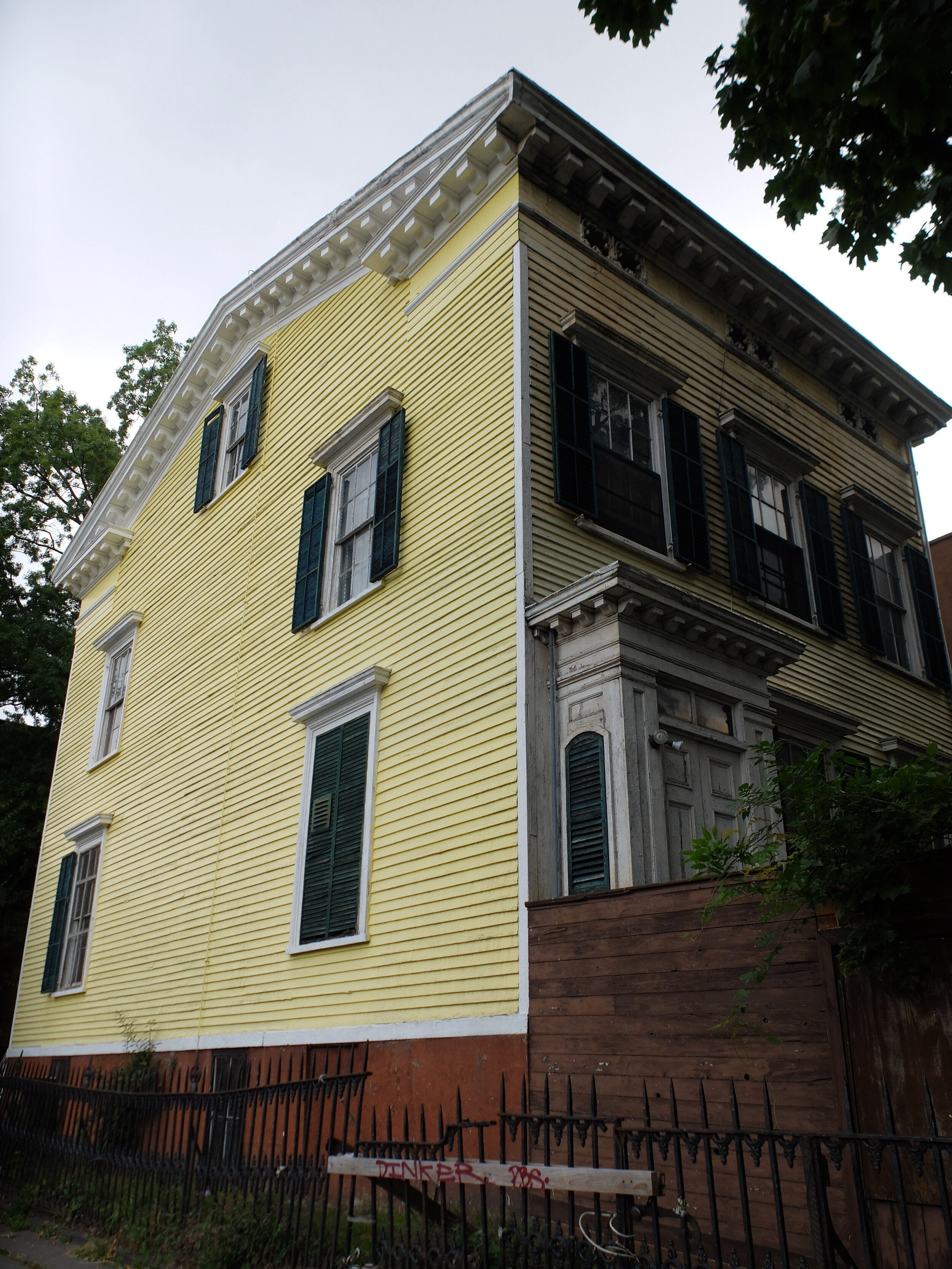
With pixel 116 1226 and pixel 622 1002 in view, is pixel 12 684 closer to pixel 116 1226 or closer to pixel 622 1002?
pixel 116 1226

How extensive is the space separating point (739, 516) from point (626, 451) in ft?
5.93

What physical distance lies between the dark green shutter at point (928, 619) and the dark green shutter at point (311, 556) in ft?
28.2

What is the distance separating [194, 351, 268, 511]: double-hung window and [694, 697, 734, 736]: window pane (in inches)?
340

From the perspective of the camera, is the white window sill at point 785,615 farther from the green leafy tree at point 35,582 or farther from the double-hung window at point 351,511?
the green leafy tree at point 35,582

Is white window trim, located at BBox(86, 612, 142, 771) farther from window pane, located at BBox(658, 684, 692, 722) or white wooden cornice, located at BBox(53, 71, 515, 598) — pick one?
window pane, located at BBox(658, 684, 692, 722)

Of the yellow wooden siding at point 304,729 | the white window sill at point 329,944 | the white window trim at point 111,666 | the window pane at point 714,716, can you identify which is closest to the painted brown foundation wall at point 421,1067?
the yellow wooden siding at point 304,729

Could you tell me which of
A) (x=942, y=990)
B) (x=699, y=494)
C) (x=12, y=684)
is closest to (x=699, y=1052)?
(x=942, y=990)

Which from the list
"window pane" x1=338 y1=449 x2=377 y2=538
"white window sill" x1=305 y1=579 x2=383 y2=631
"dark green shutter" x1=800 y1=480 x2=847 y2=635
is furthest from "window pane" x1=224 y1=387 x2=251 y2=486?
"dark green shutter" x1=800 y1=480 x2=847 y2=635

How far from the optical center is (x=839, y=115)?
5.80m

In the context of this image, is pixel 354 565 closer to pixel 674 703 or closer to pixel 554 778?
pixel 554 778

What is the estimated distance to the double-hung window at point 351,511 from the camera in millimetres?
11719

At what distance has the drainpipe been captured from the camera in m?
8.52

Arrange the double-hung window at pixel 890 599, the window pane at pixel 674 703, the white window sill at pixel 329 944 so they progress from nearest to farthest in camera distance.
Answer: the window pane at pixel 674 703 → the white window sill at pixel 329 944 → the double-hung window at pixel 890 599

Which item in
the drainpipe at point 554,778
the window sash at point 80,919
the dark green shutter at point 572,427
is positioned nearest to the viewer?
the drainpipe at point 554,778
